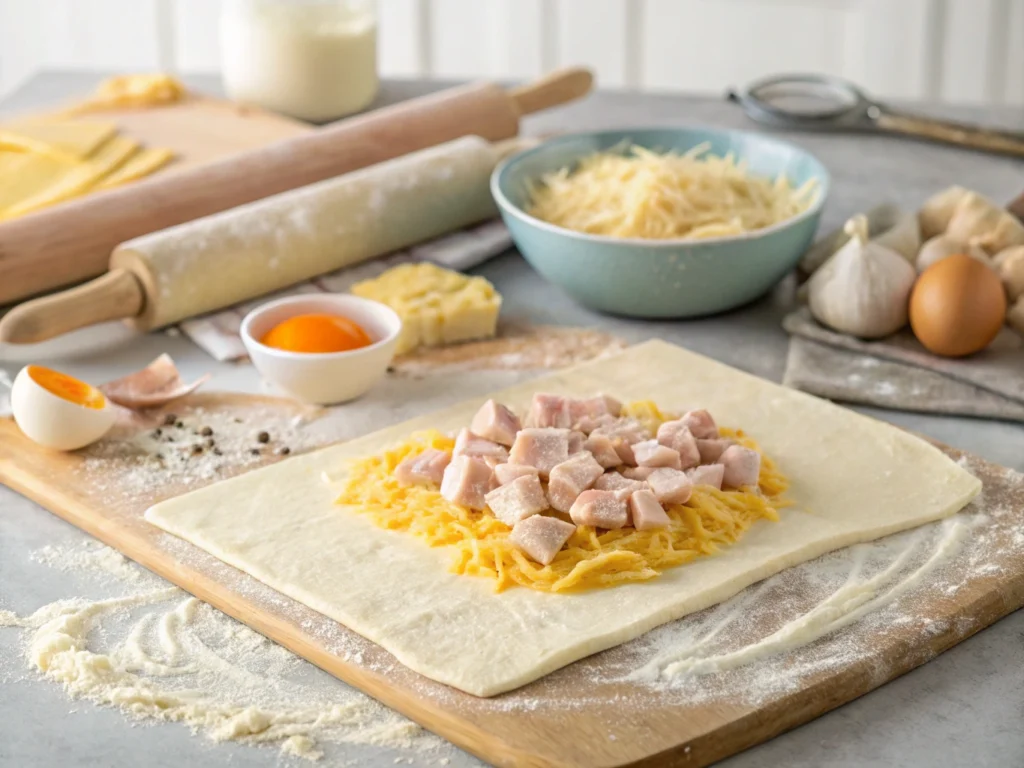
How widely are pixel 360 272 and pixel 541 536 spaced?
1.52m

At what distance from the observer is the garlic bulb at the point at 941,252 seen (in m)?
3.11

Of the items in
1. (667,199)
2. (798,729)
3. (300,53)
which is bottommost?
(798,729)

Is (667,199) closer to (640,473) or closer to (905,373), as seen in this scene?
(905,373)

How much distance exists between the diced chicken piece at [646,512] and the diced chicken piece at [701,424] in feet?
0.96

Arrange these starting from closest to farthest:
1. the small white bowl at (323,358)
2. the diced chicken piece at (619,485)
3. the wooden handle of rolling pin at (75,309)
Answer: the diced chicken piece at (619,485)
the small white bowl at (323,358)
the wooden handle of rolling pin at (75,309)

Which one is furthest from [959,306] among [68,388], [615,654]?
[68,388]

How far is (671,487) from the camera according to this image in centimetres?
228

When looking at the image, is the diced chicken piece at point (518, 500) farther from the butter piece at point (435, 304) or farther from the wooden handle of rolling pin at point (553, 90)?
the wooden handle of rolling pin at point (553, 90)

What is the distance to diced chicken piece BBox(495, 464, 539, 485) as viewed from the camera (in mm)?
2297

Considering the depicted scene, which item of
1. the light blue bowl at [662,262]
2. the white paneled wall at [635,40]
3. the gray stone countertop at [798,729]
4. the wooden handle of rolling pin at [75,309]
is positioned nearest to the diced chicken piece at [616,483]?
the gray stone countertop at [798,729]

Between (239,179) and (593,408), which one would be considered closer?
(593,408)

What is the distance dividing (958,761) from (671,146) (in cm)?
224

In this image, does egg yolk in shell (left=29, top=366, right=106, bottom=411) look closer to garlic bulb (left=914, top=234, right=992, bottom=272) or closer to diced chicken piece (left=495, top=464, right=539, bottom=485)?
diced chicken piece (left=495, top=464, right=539, bottom=485)

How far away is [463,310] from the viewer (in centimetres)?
311
